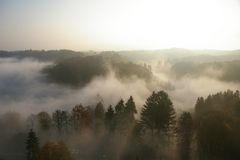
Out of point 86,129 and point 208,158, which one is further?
point 86,129

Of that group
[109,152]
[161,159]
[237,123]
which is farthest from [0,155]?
[237,123]

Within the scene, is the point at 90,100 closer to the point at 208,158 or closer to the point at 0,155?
the point at 0,155

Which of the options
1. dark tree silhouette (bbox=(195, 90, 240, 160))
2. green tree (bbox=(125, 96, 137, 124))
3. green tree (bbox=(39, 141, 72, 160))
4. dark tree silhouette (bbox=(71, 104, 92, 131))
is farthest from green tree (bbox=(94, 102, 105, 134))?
green tree (bbox=(39, 141, 72, 160))

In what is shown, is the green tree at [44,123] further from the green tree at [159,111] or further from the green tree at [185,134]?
the green tree at [185,134]

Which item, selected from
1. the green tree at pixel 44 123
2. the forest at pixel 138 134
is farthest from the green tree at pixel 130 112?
the green tree at pixel 44 123

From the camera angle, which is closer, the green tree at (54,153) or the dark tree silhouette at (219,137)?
the green tree at (54,153)

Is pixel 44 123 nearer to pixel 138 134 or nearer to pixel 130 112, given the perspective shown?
pixel 130 112

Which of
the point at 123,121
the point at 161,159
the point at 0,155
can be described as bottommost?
the point at 0,155
